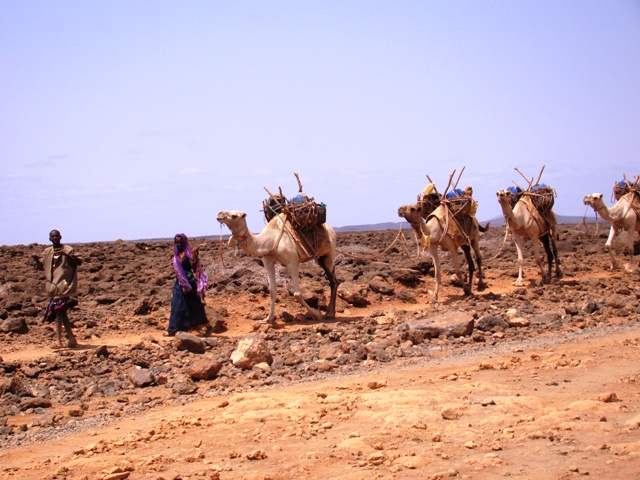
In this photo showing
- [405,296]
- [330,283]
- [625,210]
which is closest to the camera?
[330,283]

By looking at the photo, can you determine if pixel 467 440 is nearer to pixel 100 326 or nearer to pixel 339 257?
pixel 100 326

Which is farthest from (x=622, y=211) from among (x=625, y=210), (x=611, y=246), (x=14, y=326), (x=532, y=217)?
(x=14, y=326)

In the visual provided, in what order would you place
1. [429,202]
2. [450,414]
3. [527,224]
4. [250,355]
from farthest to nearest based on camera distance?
1. [527,224]
2. [429,202]
3. [250,355]
4. [450,414]

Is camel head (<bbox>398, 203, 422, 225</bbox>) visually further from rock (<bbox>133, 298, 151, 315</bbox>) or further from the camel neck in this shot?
rock (<bbox>133, 298, 151, 315</bbox>)

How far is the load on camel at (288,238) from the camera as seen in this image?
14.6m

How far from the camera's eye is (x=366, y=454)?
6.58 m

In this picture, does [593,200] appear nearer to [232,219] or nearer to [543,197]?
[543,197]

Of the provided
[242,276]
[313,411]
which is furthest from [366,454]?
[242,276]

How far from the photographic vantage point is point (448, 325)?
1258 centimetres

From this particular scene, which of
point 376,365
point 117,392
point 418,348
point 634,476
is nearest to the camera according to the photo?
point 634,476

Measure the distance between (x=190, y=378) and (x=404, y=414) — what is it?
3929 mm

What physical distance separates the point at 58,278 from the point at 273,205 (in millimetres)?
4286

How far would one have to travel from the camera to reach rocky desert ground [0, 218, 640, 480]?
650 cm

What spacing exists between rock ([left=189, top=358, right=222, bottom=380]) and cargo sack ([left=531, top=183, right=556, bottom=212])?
Answer: 1075 centimetres
